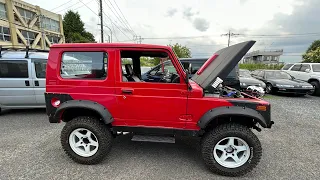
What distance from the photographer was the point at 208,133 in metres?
2.52

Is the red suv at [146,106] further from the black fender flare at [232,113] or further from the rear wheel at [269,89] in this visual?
the rear wheel at [269,89]

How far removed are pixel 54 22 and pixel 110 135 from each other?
116 feet

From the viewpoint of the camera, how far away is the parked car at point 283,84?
8109 millimetres

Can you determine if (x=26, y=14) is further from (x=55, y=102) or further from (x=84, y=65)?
(x=84, y=65)

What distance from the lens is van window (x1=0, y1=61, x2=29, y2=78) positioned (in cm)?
455

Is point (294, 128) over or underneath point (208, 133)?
underneath

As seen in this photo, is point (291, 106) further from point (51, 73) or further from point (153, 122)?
point (51, 73)

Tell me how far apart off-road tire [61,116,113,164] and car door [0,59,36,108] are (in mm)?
3017

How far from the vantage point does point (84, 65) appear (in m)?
2.58

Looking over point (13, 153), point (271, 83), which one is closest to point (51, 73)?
point (13, 153)

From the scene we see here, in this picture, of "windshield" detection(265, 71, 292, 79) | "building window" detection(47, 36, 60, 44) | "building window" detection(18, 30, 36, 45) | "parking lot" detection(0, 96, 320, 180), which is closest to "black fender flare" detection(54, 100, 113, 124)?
"parking lot" detection(0, 96, 320, 180)

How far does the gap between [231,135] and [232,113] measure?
343 mm

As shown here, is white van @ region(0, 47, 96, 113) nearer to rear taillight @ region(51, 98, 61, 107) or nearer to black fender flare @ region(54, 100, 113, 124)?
rear taillight @ region(51, 98, 61, 107)

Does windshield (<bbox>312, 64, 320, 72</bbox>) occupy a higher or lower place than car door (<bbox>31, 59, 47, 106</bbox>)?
higher
